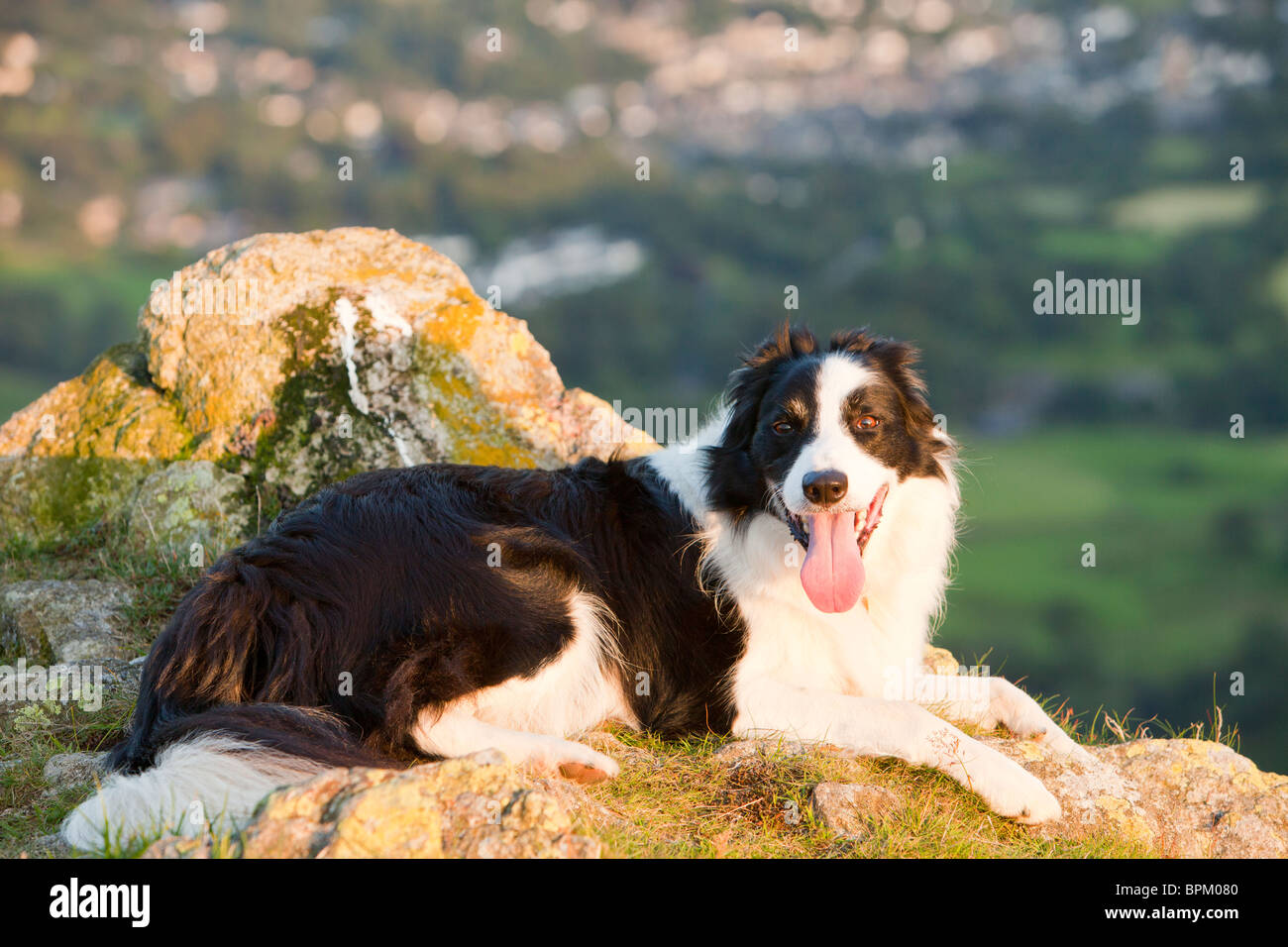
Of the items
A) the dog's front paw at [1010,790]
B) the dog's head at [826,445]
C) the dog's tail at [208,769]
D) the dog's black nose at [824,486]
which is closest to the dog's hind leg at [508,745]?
the dog's tail at [208,769]

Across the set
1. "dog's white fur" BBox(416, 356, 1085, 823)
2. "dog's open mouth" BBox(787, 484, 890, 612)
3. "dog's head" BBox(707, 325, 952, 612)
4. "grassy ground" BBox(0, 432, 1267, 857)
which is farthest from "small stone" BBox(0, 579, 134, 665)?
"dog's open mouth" BBox(787, 484, 890, 612)

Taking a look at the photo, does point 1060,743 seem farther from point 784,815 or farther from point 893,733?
point 784,815

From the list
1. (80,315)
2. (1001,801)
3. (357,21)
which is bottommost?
(1001,801)

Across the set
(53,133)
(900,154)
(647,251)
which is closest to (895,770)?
(647,251)

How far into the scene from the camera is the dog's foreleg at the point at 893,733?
4.67 metres

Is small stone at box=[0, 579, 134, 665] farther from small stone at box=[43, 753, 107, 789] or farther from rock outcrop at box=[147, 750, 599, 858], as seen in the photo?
rock outcrop at box=[147, 750, 599, 858]

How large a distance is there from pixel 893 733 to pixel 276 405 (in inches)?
181

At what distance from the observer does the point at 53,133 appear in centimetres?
5962

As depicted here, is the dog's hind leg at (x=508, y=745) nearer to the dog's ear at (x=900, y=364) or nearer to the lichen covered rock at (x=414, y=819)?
the lichen covered rock at (x=414, y=819)

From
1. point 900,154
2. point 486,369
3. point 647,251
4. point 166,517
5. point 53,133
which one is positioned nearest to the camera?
point 166,517

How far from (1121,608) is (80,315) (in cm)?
4497

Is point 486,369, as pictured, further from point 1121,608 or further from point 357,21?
point 357,21

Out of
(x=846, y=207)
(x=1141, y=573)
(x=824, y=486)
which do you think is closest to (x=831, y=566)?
(x=824, y=486)
